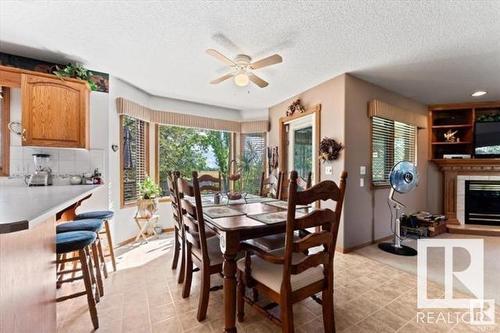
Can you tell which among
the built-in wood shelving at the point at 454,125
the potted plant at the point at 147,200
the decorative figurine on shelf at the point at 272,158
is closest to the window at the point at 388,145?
the built-in wood shelving at the point at 454,125

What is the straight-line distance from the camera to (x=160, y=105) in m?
4.19

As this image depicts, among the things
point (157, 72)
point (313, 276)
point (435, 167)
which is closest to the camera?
point (313, 276)

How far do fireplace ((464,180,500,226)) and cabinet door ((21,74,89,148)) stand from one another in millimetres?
6365

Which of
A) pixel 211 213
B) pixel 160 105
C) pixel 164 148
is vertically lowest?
pixel 211 213

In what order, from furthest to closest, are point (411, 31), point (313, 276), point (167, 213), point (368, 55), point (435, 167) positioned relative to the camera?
point (435, 167) < point (167, 213) < point (368, 55) < point (411, 31) < point (313, 276)

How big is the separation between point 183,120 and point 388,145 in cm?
362

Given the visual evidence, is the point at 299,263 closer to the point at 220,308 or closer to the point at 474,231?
the point at 220,308

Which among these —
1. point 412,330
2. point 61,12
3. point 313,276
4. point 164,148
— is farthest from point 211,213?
point 164,148

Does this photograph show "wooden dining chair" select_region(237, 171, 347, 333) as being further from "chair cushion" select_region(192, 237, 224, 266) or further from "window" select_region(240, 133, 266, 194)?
"window" select_region(240, 133, 266, 194)

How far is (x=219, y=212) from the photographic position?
198cm

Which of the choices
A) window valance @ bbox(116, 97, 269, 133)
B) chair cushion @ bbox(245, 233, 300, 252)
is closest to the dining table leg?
chair cushion @ bbox(245, 233, 300, 252)

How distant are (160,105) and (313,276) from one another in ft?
12.6

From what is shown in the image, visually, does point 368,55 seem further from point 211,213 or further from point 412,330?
point 412,330

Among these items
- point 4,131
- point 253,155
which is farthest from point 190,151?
point 4,131
